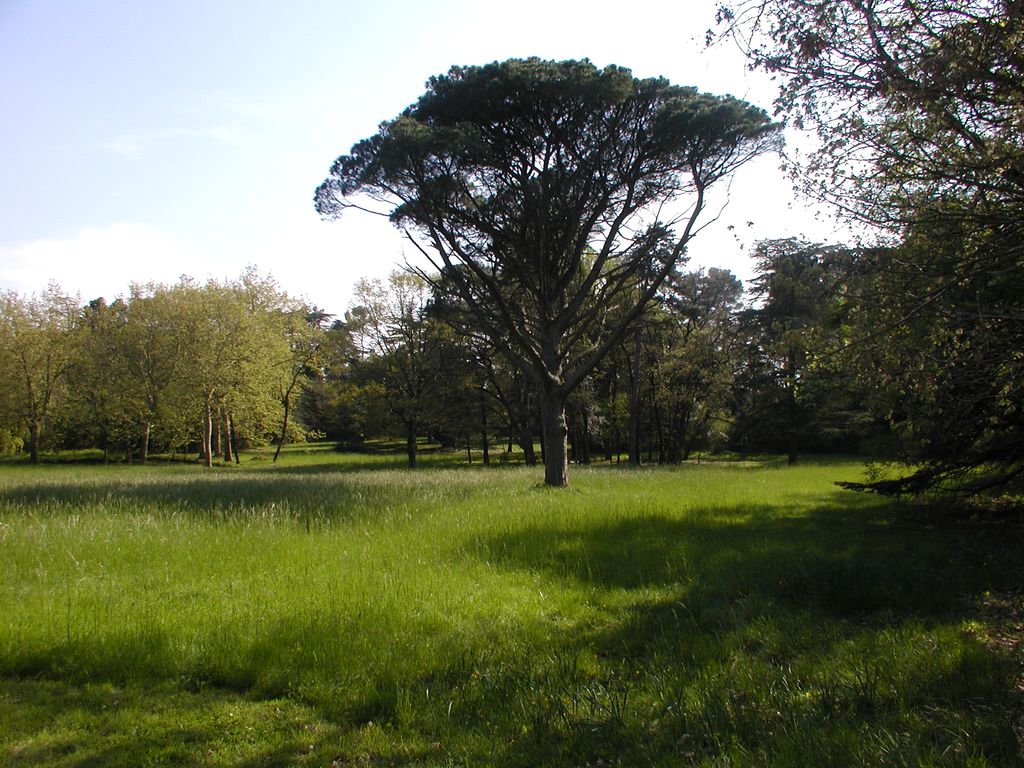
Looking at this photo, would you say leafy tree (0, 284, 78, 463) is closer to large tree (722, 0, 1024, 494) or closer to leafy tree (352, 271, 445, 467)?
leafy tree (352, 271, 445, 467)

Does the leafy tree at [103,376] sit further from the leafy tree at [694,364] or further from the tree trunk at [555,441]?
the leafy tree at [694,364]

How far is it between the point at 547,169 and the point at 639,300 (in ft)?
28.2

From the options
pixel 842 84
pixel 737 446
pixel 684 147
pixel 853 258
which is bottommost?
pixel 737 446

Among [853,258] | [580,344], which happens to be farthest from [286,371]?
[853,258]

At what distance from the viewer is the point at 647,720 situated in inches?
158

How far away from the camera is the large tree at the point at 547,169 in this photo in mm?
16000

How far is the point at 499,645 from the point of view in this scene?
18.0ft

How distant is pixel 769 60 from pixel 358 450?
5904cm

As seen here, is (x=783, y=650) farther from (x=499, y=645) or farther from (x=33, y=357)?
(x=33, y=357)

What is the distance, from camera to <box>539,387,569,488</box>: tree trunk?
18.2 m

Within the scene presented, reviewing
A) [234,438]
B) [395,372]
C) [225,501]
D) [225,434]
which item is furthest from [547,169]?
[234,438]

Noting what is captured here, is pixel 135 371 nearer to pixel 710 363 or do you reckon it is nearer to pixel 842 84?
pixel 710 363

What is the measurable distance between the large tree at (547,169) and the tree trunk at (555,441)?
0.14ft

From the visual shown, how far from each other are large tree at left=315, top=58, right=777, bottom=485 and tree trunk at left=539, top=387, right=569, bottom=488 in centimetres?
4
